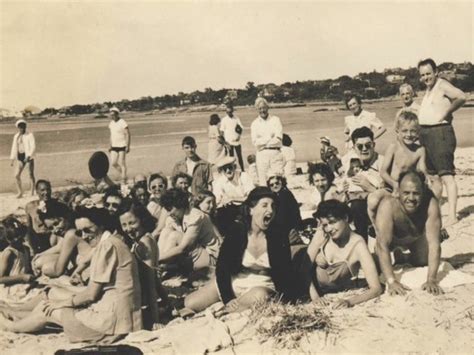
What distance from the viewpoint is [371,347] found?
156 inches

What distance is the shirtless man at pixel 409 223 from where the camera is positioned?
4.48 metres

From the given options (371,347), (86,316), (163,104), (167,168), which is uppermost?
(163,104)

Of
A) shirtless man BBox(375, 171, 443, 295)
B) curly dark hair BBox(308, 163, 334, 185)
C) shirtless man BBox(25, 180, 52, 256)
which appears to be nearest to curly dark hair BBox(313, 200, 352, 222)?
shirtless man BBox(375, 171, 443, 295)

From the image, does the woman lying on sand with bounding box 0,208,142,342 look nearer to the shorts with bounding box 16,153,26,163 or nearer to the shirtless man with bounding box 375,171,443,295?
the shirtless man with bounding box 375,171,443,295

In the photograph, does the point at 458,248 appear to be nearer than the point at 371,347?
No

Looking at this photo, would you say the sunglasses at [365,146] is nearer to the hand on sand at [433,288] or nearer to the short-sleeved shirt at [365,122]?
the hand on sand at [433,288]

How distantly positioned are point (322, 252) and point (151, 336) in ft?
4.82

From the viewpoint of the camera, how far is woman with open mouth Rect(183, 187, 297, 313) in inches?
179

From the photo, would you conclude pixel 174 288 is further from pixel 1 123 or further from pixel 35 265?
pixel 1 123

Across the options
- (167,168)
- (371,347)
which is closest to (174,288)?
(371,347)

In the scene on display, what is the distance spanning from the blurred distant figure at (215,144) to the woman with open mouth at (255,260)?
6822mm

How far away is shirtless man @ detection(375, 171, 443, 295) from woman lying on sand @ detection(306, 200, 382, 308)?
5.2 inches

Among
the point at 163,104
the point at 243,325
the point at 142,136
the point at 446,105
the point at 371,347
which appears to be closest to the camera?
the point at 371,347

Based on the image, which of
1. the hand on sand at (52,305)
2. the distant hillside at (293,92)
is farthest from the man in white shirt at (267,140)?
the distant hillside at (293,92)
